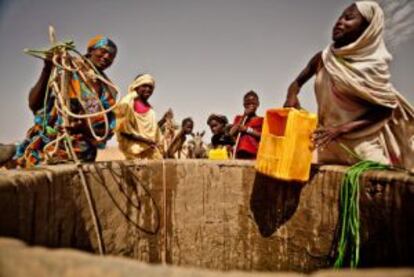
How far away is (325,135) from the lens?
2.57 metres

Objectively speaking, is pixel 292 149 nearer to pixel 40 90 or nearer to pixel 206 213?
pixel 206 213

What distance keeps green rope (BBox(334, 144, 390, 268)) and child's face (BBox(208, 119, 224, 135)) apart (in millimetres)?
3615

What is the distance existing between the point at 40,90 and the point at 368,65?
10.4ft

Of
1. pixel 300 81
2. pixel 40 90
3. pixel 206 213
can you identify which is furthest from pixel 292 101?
pixel 40 90

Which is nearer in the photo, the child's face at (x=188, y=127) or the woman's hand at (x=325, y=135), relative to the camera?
the woman's hand at (x=325, y=135)

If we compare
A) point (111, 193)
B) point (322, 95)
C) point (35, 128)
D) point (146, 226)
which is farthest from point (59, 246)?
point (322, 95)

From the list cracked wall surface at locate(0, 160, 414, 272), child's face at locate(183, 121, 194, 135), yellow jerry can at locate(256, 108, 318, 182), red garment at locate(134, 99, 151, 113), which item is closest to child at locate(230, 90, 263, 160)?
cracked wall surface at locate(0, 160, 414, 272)

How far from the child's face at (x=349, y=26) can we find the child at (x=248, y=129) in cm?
182

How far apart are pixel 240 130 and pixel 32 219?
302 centimetres

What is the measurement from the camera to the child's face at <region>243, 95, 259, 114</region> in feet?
14.8

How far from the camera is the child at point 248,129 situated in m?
4.21

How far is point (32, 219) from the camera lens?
6.24ft

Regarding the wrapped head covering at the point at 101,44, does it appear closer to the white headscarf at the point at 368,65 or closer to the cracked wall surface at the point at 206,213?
the cracked wall surface at the point at 206,213

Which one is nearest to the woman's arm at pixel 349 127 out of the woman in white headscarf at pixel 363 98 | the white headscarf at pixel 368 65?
the woman in white headscarf at pixel 363 98
